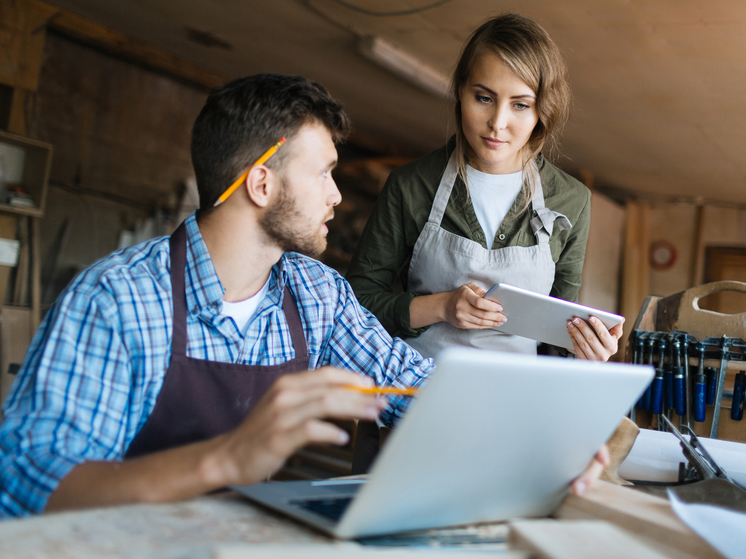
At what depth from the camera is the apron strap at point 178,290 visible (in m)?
1.07

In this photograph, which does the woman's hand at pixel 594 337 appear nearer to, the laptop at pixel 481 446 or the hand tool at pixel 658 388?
the hand tool at pixel 658 388

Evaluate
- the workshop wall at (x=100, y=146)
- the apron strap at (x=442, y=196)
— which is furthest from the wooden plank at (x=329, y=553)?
the workshop wall at (x=100, y=146)

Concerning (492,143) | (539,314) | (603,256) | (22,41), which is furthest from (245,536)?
(603,256)

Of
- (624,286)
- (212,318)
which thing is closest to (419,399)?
(212,318)

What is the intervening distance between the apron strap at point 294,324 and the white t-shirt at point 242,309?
0.06 meters

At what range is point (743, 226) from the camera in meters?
7.66

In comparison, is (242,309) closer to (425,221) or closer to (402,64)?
(425,221)

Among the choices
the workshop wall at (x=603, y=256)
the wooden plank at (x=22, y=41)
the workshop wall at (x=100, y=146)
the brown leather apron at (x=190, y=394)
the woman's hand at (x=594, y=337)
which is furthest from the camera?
the workshop wall at (x=603, y=256)

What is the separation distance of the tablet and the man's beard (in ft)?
1.49

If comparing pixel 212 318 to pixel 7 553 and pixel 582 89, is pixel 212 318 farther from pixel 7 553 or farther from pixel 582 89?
pixel 582 89

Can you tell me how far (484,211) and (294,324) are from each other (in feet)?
2.62

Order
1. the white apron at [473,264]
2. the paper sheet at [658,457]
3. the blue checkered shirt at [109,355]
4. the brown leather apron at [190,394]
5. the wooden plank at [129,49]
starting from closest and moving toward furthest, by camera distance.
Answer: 1. the blue checkered shirt at [109,355]
2. the brown leather apron at [190,394]
3. the paper sheet at [658,457]
4. the white apron at [473,264]
5. the wooden plank at [129,49]

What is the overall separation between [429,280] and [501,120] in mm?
505

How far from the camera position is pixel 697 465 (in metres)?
1.18
